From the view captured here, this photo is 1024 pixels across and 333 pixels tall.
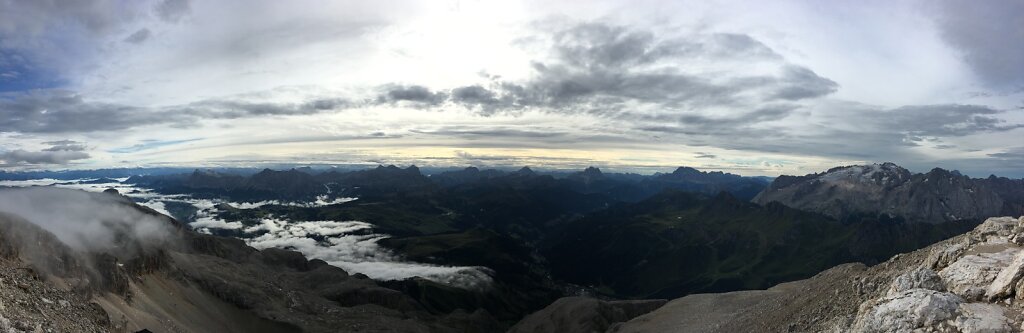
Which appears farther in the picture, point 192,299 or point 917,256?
point 192,299

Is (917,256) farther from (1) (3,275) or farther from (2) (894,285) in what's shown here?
(1) (3,275)

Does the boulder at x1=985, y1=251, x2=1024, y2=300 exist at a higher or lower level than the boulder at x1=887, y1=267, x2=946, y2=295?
higher

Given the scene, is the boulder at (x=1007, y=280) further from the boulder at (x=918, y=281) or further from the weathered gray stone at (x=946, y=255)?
the weathered gray stone at (x=946, y=255)

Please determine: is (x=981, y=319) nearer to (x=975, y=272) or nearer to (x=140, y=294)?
(x=975, y=272)

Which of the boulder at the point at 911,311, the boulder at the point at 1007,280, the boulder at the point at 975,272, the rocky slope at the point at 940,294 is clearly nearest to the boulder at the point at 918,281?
the rocky slope at the point at 940,294

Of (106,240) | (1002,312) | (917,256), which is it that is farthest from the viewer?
(106,240)

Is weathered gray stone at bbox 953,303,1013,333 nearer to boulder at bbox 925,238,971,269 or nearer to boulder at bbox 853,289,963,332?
boulder at bbox 853,289,963,332

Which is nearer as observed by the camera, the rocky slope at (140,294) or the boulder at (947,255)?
the boulder at (947,255)

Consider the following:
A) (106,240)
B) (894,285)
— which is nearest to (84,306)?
(106,240)

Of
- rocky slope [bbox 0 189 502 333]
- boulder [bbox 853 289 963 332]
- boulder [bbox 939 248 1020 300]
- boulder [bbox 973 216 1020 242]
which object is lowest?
rocky slope [bbox 0 189 502 333]

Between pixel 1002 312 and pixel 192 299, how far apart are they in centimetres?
16762

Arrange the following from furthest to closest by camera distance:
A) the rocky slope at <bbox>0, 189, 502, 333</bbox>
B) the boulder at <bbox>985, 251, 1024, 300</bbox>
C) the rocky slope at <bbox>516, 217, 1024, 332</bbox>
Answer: the rocky slope at <bbox>0, 189, 502, 333</bbox> < the boulder at <bbox>985, 251, 1024, 300</bbox> < the rocky slope at <bbox>516, 217, 1024, 332</bbox>

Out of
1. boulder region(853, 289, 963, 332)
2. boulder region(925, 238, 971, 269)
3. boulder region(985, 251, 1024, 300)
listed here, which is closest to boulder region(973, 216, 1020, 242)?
boulder region(925, 238, 971, 269)

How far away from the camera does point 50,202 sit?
437 ft
